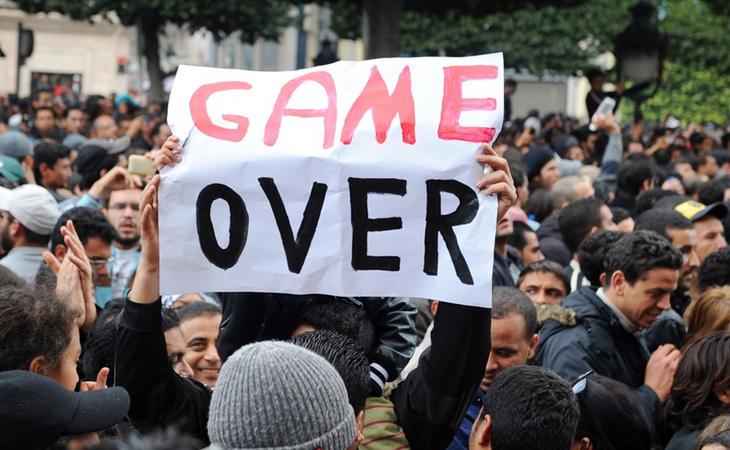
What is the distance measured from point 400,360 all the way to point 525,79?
1697 inches

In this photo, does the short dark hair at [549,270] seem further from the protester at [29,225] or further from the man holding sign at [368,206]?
the man holding sign at [368,206]

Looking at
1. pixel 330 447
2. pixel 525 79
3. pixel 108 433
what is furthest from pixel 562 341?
pixel 525 79

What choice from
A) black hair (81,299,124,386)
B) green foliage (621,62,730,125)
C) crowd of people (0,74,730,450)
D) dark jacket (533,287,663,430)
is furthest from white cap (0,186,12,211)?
green foliage (621,62,730,125)

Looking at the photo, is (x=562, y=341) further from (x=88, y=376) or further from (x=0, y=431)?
(x=0, y=431)

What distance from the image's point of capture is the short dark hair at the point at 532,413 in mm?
3354

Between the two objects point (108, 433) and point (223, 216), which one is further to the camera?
point (223, 216)

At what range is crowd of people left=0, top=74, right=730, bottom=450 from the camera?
271 centimetres

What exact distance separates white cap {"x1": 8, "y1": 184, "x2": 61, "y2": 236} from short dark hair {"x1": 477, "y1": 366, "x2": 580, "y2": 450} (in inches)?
134

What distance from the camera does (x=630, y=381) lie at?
520 centimetres

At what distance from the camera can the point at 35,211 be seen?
20.8 feet

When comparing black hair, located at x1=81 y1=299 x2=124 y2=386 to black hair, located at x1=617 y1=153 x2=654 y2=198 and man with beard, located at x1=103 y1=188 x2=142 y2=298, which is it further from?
black hair, located at x1=617 y1=153 x2=654 y2=198

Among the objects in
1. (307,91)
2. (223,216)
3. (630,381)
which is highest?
(307,91)

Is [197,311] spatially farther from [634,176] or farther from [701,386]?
[634,176]

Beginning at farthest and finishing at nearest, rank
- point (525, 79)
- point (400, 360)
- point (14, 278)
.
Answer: point (525, 79)
point (14, 278)
point (400, 360)
